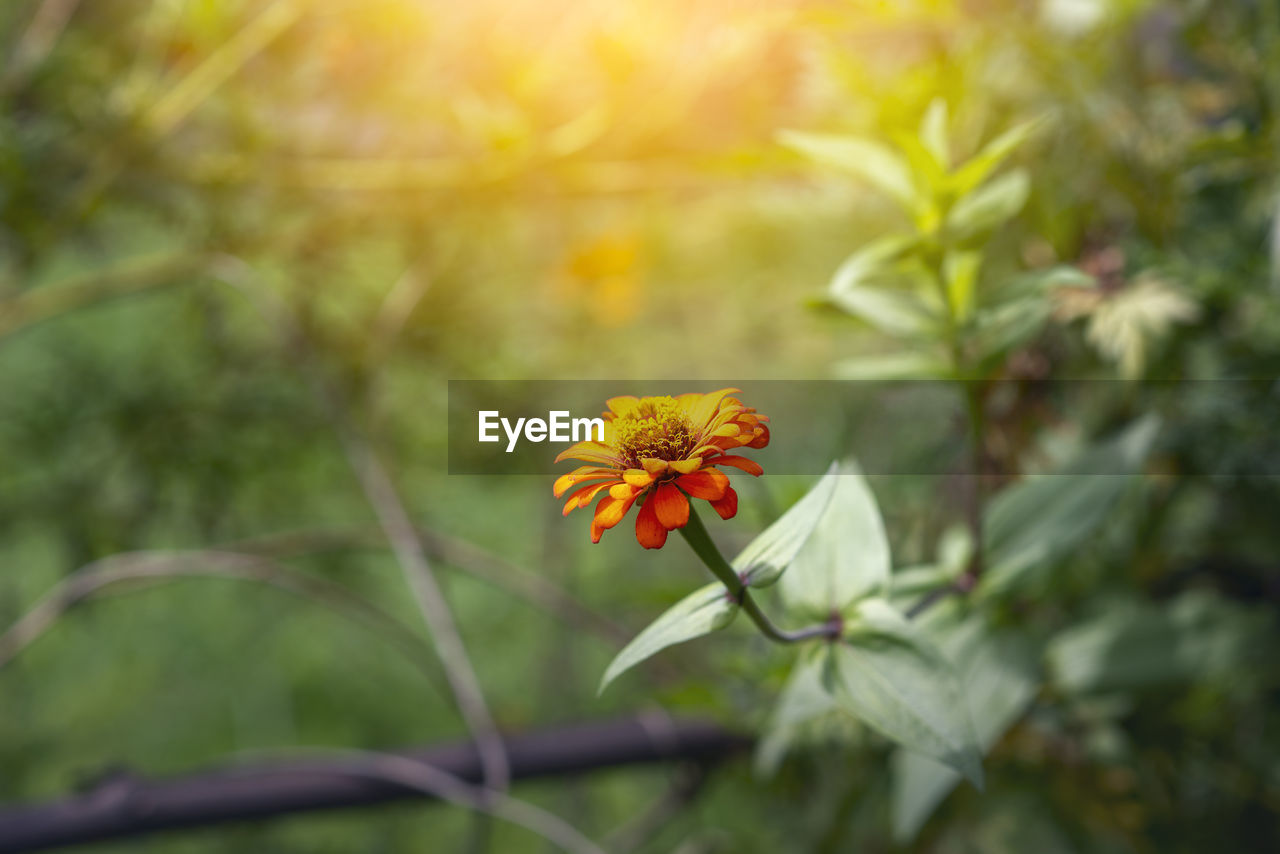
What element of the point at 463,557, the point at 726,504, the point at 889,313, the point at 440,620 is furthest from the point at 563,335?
the point at 726,504

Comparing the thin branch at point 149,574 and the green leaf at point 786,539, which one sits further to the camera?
the thin branch at point 149,574

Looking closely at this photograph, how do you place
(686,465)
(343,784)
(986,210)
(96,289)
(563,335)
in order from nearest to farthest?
1. (686,465)
2. (986,210)
3. (343,784)
4. (96,289)
5. (563,335)

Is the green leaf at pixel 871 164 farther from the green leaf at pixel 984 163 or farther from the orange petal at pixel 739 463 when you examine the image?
the orange petal at pixel 739 463

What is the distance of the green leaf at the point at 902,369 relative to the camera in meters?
0.25

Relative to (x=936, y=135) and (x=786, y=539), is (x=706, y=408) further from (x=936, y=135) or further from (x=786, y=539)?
(x=936, y=135)

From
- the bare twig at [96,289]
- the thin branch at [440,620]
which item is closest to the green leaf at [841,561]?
the thin branch at [440,620]

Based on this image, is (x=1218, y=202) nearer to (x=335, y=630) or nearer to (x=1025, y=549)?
(x=1025, y=549)

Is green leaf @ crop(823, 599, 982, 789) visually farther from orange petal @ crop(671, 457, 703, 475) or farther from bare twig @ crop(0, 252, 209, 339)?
bare twig @ crop(0, 252, 209, 339)

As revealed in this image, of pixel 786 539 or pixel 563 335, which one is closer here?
pixel 786 539

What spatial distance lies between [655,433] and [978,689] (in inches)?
6.4

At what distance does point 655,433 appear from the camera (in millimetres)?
149

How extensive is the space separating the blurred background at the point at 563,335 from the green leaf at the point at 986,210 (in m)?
0.02

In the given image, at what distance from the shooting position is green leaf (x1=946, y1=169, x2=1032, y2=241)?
8.9 inches

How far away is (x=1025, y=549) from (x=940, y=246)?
9 cm
